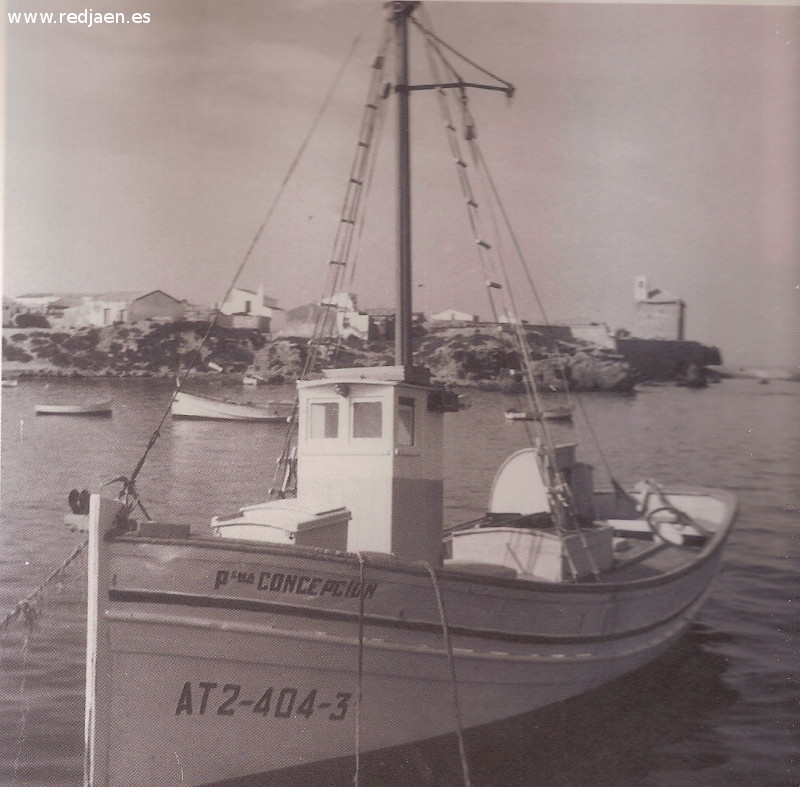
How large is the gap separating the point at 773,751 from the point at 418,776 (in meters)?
2.52

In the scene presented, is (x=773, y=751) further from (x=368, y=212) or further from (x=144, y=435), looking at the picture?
(x=144, y=435)

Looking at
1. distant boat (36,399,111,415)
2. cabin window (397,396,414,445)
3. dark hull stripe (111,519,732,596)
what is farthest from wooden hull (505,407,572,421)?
distant boat (36,399,111,415)

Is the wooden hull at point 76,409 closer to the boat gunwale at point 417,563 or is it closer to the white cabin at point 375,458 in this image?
the white cabin at point 375,458

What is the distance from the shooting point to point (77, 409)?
651 centimetres

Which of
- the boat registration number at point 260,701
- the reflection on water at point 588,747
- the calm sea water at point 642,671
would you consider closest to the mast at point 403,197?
the calm sea water at point 642,671

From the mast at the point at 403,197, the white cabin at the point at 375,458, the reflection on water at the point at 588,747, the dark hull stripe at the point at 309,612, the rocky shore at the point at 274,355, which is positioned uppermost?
the mast at the point at 403,197

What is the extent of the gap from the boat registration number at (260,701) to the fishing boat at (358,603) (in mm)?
12

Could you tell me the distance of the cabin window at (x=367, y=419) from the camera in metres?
5.61

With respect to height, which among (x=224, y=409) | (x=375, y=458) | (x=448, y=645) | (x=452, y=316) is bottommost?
(x=448, y=645)

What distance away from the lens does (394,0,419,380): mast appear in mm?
5609

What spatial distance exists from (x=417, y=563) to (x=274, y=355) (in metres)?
2.95

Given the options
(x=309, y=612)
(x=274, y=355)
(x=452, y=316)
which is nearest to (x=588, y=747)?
(x=309, y=612)

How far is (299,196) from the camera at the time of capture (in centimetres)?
630

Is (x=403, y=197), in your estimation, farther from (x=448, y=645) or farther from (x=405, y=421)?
(x=448, y=645)
